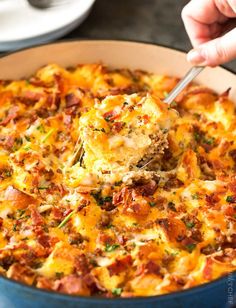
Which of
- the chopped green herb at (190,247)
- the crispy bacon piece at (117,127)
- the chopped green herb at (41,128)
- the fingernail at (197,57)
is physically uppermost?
the fingernail at (197,57)

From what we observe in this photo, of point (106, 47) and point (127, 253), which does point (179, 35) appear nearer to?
point (106, 47)

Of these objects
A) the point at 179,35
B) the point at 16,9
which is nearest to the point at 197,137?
the point at 179,35

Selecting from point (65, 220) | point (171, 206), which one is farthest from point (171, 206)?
point (65, 220)

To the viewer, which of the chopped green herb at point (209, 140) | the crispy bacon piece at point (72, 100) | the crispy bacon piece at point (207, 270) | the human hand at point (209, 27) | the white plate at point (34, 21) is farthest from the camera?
the white plate at point (34, 21)

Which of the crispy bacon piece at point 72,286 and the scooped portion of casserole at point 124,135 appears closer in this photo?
the crispy bacon piece at point 72,286

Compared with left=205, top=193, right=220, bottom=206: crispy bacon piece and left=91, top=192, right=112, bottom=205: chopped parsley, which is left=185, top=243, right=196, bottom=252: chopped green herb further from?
left=91, top=192, right=112, bottom=205: chopped parsley

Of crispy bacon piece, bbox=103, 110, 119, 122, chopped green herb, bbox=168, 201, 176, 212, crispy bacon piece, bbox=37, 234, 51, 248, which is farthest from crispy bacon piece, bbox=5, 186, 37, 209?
chopped green herb, bbox=168, 201, 176, 212

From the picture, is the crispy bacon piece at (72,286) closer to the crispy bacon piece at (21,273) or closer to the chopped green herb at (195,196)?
the crispy bacon piece at (21,273)

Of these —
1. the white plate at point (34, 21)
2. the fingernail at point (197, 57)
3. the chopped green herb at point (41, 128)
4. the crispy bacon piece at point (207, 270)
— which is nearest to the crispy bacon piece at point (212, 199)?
the crispy bacon piece at point (207, 270)
